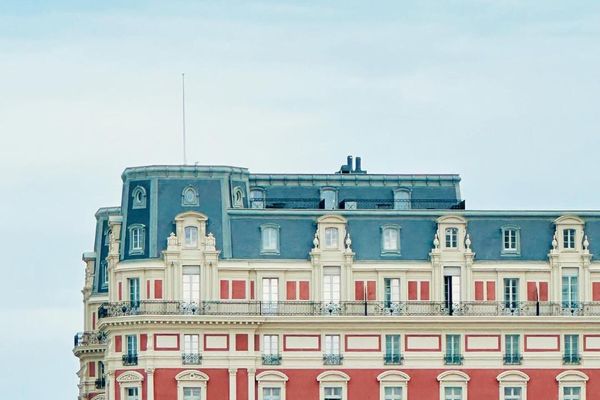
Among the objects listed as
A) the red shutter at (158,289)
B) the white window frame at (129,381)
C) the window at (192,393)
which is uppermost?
the red shutter at (158,289)

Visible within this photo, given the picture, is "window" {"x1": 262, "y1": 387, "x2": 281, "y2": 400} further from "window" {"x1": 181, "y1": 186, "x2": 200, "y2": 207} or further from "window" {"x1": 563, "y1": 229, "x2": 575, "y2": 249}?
"window" {"x1": 563, "y1": 229, "x2": 575, "y2": 249}

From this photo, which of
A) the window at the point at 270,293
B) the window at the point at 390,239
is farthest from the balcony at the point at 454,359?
the window at the point at 270,293

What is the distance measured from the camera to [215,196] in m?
178

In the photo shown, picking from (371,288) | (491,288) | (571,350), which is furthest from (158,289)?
(571,350)

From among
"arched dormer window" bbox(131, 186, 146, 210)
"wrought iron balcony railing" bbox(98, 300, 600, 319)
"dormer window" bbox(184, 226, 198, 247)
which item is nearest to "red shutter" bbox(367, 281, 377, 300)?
"wrought iron balcony railing" bbox(98, 300, 600, 319)

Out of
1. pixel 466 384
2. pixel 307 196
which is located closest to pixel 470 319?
pixel 466 384

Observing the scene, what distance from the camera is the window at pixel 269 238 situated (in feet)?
580

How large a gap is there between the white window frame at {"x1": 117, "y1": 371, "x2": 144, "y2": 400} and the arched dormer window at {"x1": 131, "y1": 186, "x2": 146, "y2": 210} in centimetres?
979

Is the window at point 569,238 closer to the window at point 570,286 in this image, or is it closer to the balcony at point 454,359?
the window at point 570,286

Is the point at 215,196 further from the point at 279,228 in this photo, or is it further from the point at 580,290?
the point at 580,290

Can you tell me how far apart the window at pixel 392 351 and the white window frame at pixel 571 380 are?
8.94 meters

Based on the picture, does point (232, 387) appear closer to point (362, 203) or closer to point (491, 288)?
point (491, 288)

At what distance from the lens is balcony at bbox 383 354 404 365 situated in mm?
175000

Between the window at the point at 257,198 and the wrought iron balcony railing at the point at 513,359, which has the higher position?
the window at the point at 257,198
